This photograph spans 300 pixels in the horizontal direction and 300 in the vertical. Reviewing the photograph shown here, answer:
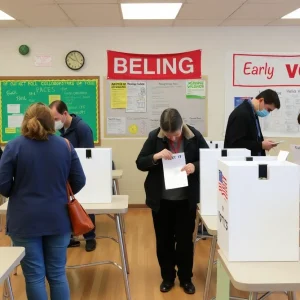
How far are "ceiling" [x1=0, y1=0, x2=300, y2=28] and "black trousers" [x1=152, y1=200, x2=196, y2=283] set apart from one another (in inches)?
87.4

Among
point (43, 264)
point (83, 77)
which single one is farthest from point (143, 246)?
point (83, 77)

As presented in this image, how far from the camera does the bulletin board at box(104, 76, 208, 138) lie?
17.3 feet

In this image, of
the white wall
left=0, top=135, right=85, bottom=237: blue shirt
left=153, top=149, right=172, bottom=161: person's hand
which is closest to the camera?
left=0, top=135, right=85, bottom=237: blue shirt

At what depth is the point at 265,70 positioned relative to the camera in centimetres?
527

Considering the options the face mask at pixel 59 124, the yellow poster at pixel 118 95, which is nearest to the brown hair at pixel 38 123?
the face mask at pixel 59 124

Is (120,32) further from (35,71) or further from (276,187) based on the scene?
(276,187)

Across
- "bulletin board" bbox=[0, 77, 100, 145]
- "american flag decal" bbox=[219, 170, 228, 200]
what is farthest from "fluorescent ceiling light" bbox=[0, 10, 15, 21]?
"american flag decal" bbox=[219, 170, 228, 200]

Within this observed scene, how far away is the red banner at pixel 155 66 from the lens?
17.1 ft

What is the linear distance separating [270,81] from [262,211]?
405 cm

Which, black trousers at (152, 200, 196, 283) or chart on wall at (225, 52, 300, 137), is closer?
black trousers at (152, 200, 196, 283)

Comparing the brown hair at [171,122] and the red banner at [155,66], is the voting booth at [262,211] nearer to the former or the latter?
the brown hair at [171,122]

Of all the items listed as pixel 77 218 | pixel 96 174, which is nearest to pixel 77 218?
pixel 77 218

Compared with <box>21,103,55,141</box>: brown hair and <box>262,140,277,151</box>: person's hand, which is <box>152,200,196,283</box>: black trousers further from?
<box>21,103,55,141</box>: brown hair

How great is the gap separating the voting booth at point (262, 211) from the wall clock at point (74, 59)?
3.96 meters
